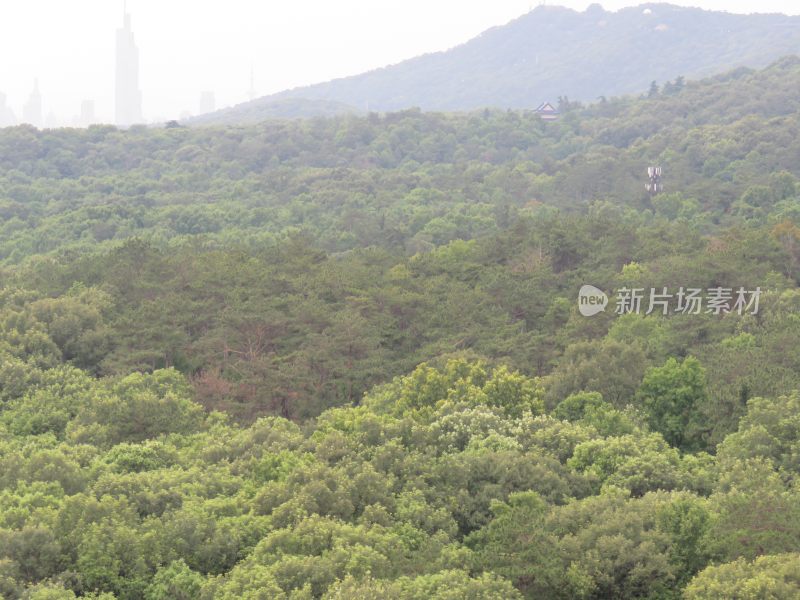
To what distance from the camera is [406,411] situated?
26656 millimetres

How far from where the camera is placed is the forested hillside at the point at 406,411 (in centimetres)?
1634

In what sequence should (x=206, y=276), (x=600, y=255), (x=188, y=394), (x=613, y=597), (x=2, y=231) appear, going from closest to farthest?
(x=613, y=597)
(x=188, y=394)
(x=206, y=276)
(x=600, y=255)
(x=2, y=231)

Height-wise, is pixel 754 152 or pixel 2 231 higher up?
pixel 754 152

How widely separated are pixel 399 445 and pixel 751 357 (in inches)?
477

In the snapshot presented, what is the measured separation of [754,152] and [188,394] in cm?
6377

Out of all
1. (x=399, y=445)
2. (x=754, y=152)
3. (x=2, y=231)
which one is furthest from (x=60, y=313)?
(x=754, y=152)

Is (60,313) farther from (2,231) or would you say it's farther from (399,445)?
(2,231)

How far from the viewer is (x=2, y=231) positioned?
73.0m

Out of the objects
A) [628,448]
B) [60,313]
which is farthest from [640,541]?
[60,313]

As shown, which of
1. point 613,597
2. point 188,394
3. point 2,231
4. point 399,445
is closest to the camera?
point 613,597

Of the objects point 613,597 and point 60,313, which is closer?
point 613,597

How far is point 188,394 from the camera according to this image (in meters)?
31.3

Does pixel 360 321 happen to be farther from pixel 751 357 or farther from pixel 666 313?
pixel 751 357

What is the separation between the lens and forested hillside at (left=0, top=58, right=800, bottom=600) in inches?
643
